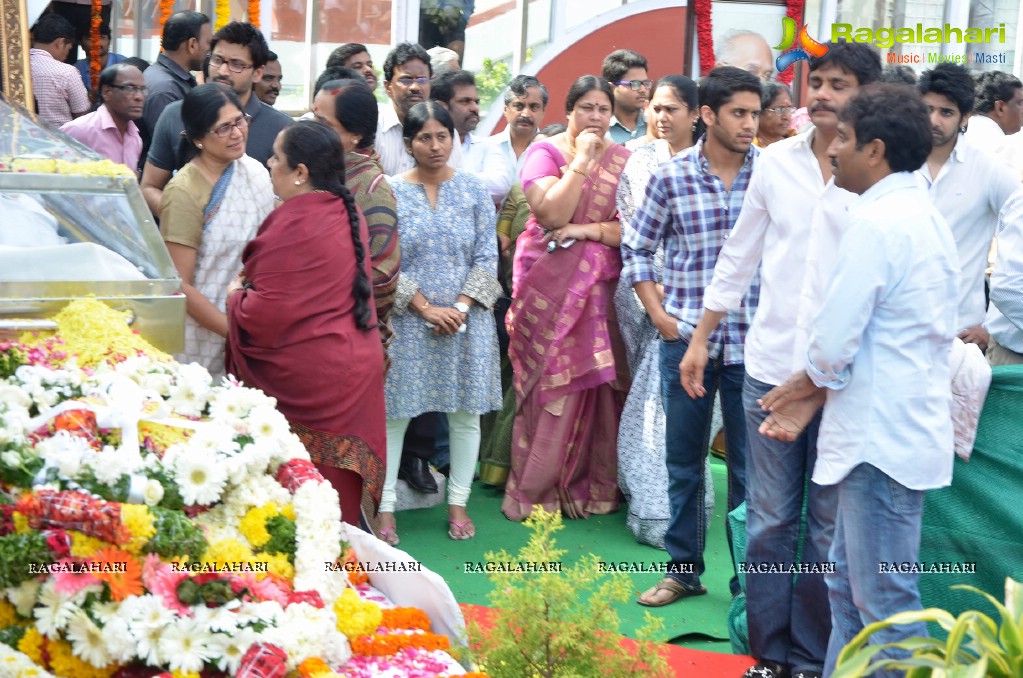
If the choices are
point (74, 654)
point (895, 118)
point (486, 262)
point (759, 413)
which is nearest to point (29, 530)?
point (74, 654)

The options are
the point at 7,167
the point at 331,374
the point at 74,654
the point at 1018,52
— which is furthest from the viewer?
the point at 1018,52

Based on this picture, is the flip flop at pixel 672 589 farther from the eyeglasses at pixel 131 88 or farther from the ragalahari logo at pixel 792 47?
the ragalahari logo at pixel 792 47

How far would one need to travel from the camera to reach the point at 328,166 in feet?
14.3

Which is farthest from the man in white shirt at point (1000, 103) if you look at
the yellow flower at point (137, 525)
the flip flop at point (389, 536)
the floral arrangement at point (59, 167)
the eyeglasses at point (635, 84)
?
the yellow flower at point (137, 525)

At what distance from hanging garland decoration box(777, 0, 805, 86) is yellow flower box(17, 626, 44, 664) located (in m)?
10.4

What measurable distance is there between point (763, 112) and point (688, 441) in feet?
10.6

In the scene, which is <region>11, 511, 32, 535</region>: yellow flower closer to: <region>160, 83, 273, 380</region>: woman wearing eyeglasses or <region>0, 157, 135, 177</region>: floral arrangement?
<region>0, 157, 135, 177</region>: floral arrangement

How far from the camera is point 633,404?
5.81m

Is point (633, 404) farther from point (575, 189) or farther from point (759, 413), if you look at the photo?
point (759, 413)

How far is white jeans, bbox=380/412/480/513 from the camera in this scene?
553cm

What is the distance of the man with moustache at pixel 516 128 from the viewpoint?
686 centimetres

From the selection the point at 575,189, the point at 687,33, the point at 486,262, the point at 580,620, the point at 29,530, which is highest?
the point at 687,33

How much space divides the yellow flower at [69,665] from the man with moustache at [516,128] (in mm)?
4383

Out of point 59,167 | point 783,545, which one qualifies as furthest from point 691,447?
point 59,167
